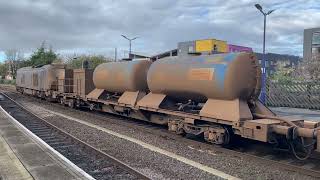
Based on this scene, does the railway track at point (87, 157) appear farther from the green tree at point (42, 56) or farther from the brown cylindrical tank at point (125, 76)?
Result: the green tree at point (42, 56)

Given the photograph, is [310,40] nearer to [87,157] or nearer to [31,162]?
[87,157]

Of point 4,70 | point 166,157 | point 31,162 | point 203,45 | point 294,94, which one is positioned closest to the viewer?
point 31,162

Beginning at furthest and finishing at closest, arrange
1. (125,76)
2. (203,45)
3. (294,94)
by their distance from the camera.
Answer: (203,45) < (294,94) < (125,76)

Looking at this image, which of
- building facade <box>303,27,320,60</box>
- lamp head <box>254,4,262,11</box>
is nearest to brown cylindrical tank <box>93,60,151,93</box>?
lamp head <box>254,4,262,11</box>

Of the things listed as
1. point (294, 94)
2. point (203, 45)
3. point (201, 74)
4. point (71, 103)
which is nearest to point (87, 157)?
point (201, 74)

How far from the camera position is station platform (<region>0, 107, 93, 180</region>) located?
296 inches

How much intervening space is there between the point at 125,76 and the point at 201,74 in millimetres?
5942

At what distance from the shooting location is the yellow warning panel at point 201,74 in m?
11.7

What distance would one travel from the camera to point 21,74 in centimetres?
4431

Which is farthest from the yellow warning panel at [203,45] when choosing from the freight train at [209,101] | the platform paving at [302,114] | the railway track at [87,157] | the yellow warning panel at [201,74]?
the yellow warning panel at [201,74]

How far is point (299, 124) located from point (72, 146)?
22.3ft

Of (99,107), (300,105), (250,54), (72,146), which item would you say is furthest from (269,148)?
(99,107)

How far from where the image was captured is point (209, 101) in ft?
39.3

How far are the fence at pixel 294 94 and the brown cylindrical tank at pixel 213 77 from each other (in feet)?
31.2
